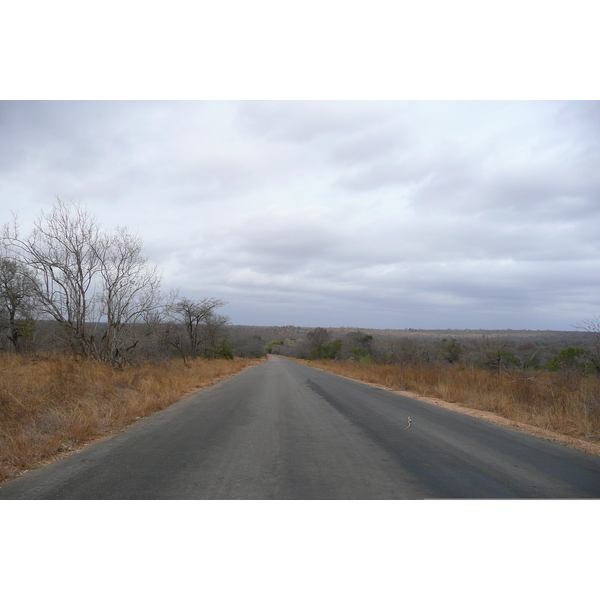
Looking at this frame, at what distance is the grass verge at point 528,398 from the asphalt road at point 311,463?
109 cm

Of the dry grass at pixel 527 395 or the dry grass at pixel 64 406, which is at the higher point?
the dry grass at pixel 64 406

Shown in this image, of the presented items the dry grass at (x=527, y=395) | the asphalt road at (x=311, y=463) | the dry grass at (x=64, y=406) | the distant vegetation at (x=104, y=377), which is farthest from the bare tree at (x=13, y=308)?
the dry grass at (x=527, y=395)

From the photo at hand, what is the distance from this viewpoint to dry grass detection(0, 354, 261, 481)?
5.51 metres

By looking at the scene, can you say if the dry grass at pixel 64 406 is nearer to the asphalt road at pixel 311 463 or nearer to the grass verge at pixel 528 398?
the asphalt road at pixel 311 463

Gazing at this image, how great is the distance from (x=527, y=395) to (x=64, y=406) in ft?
41.3

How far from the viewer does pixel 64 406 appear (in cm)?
775

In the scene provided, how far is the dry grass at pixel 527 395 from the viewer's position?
8531mm

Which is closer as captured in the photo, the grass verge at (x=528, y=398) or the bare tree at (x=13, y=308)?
the grass verge at (x=528, y=398)

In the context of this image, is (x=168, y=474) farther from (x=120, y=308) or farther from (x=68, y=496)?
(x=120, y=308)

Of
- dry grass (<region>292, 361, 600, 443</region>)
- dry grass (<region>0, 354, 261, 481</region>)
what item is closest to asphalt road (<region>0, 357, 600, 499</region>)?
dry grass (<region>0, 354, 261, 481</region>)

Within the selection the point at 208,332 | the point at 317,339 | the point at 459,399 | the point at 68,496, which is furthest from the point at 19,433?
the point at 317,339

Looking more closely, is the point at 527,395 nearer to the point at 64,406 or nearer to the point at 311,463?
the point at 311,463

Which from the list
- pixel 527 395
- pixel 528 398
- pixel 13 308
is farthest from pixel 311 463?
pixel 13 308

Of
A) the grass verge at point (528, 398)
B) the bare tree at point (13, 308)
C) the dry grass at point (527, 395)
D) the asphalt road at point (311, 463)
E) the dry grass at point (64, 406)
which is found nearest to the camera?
the asphalt road at point (311, 463)
